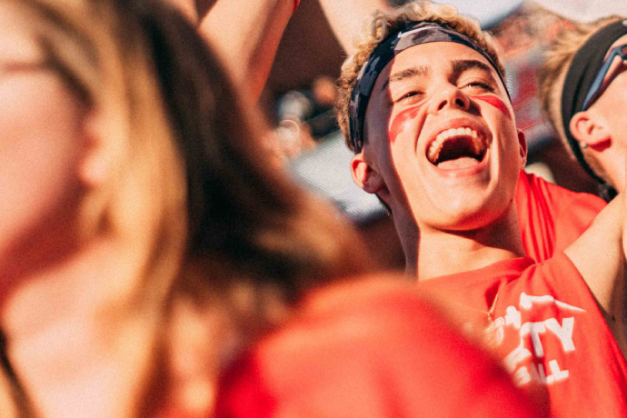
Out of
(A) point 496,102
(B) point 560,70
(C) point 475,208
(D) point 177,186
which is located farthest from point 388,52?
(D) point 177,186

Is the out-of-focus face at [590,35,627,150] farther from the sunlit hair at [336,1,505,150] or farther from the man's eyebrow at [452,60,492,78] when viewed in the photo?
the man's eyebrow at [452,60,492,78]

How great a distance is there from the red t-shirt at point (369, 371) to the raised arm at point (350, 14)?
1822 millimetres

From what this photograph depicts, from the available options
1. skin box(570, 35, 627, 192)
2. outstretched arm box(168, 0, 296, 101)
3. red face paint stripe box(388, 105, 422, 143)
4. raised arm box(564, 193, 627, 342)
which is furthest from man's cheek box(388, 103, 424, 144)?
skin box(570, 35, 627, 192)

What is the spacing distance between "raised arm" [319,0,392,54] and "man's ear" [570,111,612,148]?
917 mm

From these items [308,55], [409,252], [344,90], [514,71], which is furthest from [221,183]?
[308,55]

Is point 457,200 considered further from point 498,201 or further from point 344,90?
point 344,90

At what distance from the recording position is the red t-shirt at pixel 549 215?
228 cm

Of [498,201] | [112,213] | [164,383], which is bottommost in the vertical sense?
[498,201]

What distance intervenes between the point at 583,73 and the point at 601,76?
0.13 metres

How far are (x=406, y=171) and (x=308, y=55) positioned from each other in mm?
9940

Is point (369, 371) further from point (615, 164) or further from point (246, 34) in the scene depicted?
point (615, 164)

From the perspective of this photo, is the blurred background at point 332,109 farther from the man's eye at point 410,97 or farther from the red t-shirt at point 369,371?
the red t-shirt at point 369,371

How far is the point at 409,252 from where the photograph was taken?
79.7 inches

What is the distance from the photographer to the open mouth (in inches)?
72.9
